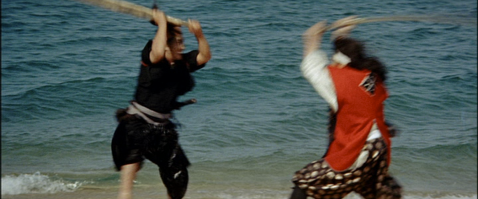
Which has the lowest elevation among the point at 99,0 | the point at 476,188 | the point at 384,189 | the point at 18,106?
the point at 18,106

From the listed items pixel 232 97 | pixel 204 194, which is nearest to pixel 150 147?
pixel 204 194

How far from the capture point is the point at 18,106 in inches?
384

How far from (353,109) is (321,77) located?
260 mm

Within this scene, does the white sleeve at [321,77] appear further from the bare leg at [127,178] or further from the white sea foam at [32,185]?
the white sea foam at [32,185]

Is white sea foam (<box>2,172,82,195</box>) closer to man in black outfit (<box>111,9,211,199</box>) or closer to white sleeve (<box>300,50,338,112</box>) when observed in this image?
man in black outfit (<box>111,9,211,199</box>)

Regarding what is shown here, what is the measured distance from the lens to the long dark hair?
13.9 ft

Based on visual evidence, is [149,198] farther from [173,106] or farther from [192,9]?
[192,9]

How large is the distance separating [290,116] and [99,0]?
5.59 meters

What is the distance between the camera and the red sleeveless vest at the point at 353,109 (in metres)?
4.13

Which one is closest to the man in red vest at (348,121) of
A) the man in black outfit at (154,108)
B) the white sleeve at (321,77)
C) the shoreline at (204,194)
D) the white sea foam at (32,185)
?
the white sleeve at (321,77)

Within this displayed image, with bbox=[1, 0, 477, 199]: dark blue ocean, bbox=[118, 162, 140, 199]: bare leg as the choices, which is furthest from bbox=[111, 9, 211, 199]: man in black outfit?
bbox=[1, 0, 477, 199]: dark blue ocean

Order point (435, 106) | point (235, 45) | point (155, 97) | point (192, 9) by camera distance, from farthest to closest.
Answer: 1. point (192, 9)
2. point (235, 45)
3. point (435, 106)
4. point (155, 97)

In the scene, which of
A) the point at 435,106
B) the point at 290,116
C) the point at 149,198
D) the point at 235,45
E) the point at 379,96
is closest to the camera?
the point at 379,96

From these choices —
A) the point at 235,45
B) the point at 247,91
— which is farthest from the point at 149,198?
the point at 235,45
